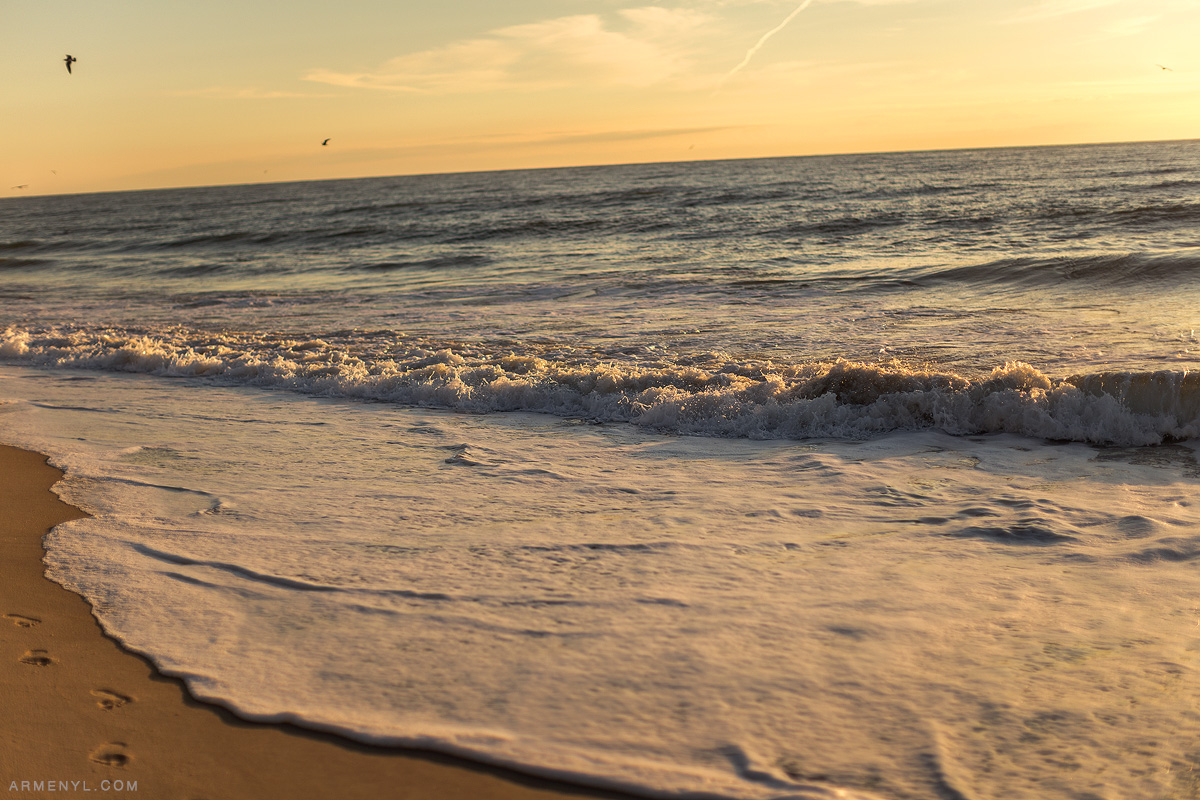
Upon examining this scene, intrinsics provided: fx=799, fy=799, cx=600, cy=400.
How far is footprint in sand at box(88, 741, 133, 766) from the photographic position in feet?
8.38

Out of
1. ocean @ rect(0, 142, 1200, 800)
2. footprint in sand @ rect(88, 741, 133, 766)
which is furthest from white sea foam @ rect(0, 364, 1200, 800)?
footprint in sand @ rect(88, 741, 133, 766)

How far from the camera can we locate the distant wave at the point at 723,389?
242 inches

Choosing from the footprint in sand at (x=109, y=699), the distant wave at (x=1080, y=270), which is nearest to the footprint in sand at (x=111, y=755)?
the footprint in sand at (x=109, y=699)

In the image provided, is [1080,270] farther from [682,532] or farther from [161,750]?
[161,750]

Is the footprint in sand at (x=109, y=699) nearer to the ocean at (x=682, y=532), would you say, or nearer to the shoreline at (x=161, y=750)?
the shoreline at (x=161, y=750)

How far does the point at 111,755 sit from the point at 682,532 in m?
2.69

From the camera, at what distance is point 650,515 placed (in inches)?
180

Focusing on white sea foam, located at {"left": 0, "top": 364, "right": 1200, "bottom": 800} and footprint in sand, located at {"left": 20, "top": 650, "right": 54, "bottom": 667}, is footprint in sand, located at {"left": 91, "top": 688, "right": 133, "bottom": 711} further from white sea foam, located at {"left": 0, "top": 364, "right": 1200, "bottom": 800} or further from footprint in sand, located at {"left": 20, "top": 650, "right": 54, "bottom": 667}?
footprint in sand, located at {"left": 20, "top": 650, "right": 54, "bottom": 667}

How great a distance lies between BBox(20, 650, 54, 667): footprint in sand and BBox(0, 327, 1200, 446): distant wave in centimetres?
450

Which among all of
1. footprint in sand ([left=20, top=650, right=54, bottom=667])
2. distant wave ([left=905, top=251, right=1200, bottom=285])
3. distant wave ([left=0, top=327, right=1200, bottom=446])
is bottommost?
footprint in sand ([left=20, top=650, right=54, bottom=667])

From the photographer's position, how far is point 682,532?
14.1ft

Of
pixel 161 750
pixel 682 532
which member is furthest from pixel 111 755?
pixel 682 532

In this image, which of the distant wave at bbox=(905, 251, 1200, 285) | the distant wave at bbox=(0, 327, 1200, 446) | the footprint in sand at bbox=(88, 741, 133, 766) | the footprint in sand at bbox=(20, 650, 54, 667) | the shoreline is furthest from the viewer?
the distant wave at bbox=(905, 251, 1200, 285)

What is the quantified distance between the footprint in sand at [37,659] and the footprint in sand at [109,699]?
0.36 metres
